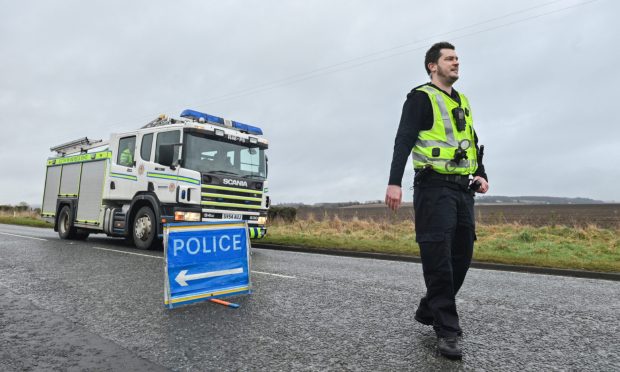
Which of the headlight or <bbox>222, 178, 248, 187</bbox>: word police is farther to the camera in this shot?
<bbox>222, 178, 248, 187</bbox>: word police

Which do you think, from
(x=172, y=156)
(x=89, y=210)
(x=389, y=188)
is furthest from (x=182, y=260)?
(x=89, y=210)

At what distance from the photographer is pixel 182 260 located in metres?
4.65

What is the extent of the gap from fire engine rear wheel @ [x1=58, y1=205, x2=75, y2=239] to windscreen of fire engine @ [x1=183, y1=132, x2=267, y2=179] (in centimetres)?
583

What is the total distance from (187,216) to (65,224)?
21.2 feet

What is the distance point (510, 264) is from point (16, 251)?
398 inches

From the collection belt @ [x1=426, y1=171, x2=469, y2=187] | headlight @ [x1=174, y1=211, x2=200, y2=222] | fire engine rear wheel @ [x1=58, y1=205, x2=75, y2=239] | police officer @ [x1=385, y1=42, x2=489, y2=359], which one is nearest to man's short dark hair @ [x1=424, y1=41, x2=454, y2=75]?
police officer @ [x1=385, y1=42, x2=489, y2=359]

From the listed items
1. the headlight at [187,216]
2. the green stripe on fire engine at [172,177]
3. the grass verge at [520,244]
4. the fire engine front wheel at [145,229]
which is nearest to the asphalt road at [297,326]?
the grass verge at [520,244]

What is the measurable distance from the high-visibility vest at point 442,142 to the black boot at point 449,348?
115cm

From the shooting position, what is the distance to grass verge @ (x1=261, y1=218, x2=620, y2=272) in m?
9.12

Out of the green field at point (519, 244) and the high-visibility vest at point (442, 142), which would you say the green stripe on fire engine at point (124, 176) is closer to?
the green field at point (519, 244)

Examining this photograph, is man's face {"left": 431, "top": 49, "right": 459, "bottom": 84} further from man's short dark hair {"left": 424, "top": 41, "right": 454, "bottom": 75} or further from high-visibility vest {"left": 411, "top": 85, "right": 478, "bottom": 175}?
high-visibility vest {"left": 411, "top": 85, "right": 478, "bottom": 175}

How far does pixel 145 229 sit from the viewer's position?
10.3 metres

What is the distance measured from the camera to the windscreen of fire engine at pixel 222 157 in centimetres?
981

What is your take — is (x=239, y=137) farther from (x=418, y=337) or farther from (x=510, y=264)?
(x=418, y=337)
